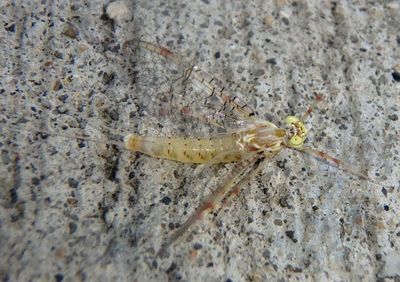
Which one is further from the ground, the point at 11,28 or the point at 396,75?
the point at 396,75

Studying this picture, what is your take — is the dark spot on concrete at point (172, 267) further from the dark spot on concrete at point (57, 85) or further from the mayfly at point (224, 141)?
the dark spot on concrete at point (57, 85)

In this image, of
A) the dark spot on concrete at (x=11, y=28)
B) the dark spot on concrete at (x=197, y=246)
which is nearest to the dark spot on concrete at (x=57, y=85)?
the dark spot on concrete at (x=11, y=28)

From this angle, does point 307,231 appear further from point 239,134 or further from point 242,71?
point 242,71

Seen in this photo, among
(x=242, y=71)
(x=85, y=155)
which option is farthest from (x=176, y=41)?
(x=85, y=155)

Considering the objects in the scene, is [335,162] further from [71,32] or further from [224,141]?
[71,32]

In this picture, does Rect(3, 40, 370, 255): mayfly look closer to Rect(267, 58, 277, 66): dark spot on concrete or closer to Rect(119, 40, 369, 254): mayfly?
Rect(119, 40, 369, 254): mayfly

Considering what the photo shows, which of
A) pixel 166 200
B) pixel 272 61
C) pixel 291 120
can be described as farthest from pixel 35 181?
pixel 272 61

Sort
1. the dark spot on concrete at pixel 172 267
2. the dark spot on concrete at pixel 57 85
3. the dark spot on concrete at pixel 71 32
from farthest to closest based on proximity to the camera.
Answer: the dark spot on concrete at pixel 71 32 < the dark spot on concrete at pixel 57 85 < the dark spot on concrete at pixel 172 267
